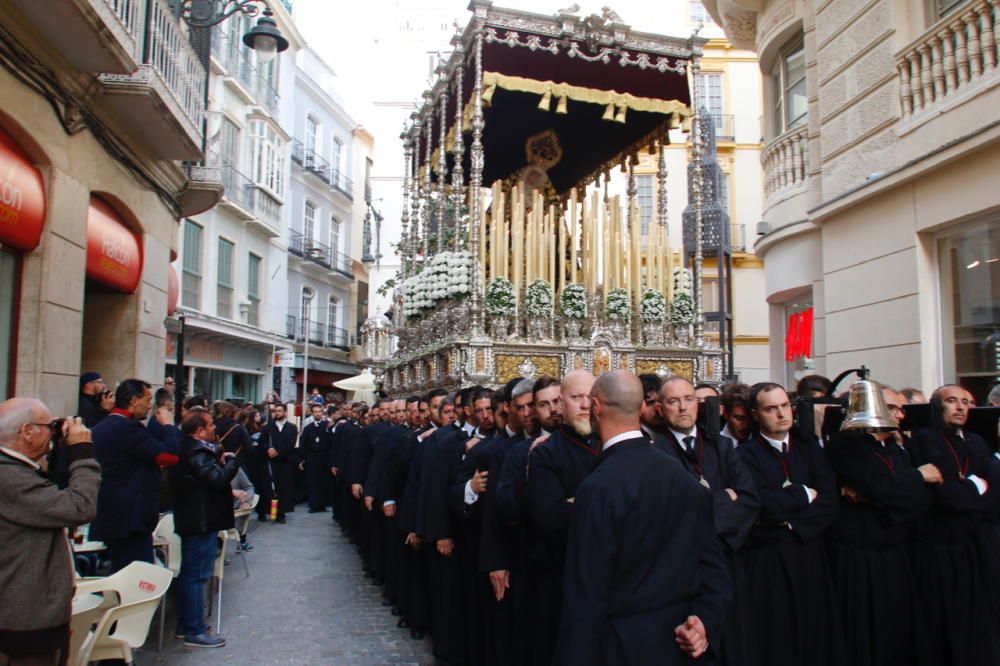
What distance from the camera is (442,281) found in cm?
1096

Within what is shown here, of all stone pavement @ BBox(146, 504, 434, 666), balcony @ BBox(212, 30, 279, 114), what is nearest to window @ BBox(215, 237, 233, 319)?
balcony @ BBox(212, 30, 279, 114)

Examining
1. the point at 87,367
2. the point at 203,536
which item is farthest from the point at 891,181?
the point at 87,367

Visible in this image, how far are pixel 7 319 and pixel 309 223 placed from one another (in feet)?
76.5

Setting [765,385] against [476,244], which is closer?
[765,385]

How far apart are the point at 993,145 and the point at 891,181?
119cm

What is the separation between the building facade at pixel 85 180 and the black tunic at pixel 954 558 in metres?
6.81

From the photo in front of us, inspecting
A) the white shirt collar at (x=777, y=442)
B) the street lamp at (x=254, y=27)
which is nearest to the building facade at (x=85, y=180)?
the street lamp at (x=254, y=27)

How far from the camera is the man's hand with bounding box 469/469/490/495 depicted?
5070 mm

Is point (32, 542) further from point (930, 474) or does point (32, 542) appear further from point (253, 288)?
point (253, 288)

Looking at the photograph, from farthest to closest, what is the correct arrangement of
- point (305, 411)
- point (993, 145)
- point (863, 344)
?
point (305, 411)
point (863, 344)
point (993, 145)

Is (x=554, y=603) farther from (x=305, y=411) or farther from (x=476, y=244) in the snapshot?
(x=305, y=411)

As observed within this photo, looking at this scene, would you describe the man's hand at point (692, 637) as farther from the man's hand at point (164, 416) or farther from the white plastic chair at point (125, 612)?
the man's hand at point (164, 416)

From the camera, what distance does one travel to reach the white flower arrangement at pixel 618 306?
34.8 ft

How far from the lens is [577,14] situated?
10617 millimetres
